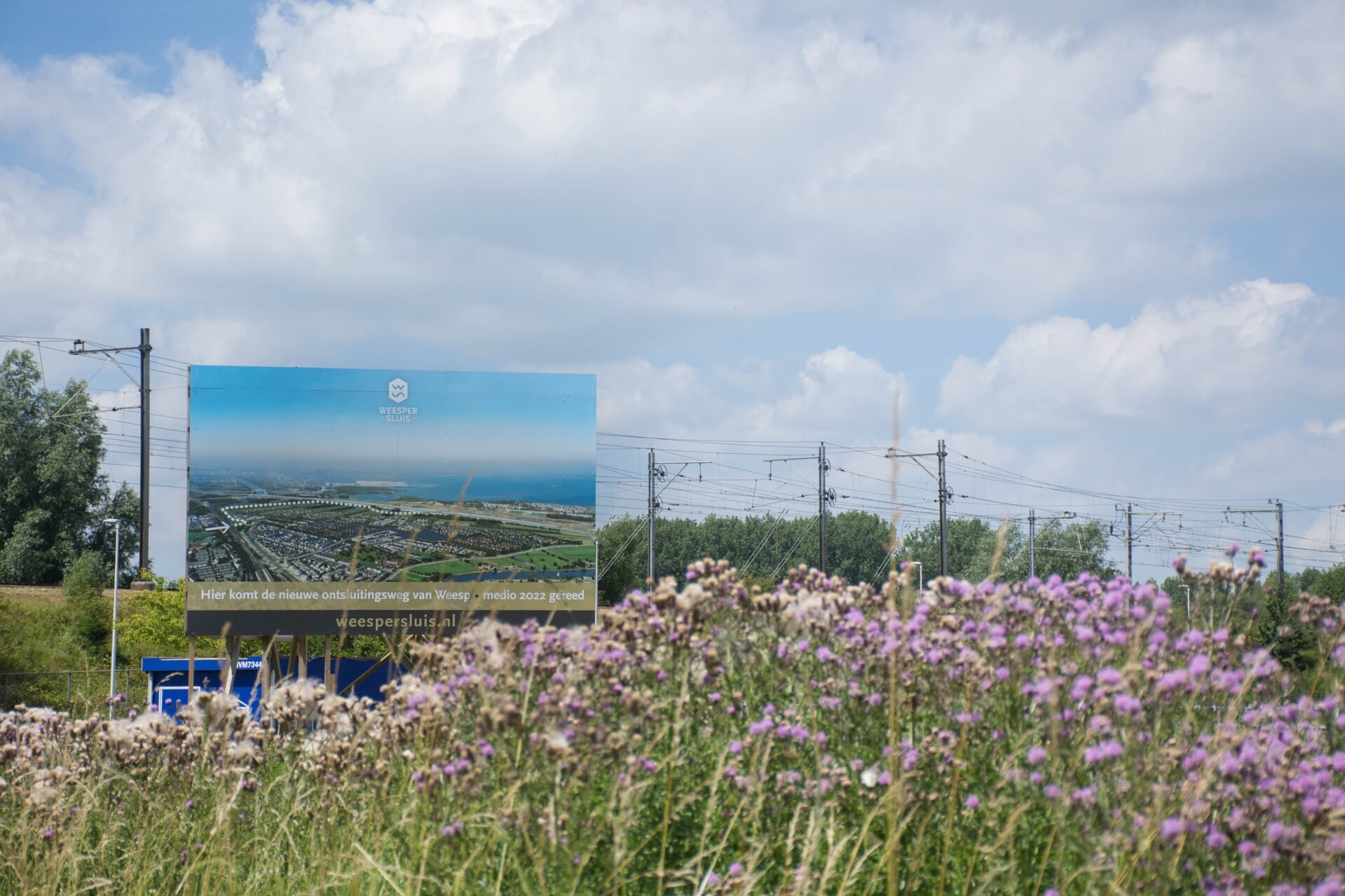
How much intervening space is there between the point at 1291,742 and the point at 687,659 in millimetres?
1770

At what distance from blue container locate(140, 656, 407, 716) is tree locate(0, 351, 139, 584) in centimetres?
3304

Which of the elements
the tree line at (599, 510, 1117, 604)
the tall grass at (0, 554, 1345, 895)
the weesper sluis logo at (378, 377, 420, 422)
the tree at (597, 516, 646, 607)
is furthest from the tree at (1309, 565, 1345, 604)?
the tall grass at (0, 554, 1345, 895)

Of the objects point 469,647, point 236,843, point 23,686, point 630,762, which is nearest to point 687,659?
point 630,762

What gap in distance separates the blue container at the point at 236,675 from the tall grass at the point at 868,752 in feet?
49.0

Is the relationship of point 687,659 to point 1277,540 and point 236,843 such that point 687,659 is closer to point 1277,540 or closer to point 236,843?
point 236,843

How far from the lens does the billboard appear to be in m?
16.8

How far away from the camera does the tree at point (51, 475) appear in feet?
164

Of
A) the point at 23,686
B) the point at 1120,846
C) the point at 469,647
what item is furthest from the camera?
the point at 23,686

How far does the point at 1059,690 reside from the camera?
2.99m

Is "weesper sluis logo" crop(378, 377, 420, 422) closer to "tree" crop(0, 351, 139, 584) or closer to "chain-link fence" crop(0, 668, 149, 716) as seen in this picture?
"chain-link fence" crop(0, 668, 149, 716)

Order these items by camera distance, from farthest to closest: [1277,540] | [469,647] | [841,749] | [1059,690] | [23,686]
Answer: [1277,540]
[23,686]
[469,647]
[841,749]
[1059,690]

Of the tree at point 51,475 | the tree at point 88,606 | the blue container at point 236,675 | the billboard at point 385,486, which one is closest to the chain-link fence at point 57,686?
the tree at point 88,606

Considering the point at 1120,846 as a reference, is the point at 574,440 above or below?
above

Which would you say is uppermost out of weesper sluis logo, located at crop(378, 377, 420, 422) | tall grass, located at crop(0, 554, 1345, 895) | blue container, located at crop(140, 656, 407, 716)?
weesper sluis logo, located at crop(378, 377, 420, 422)
